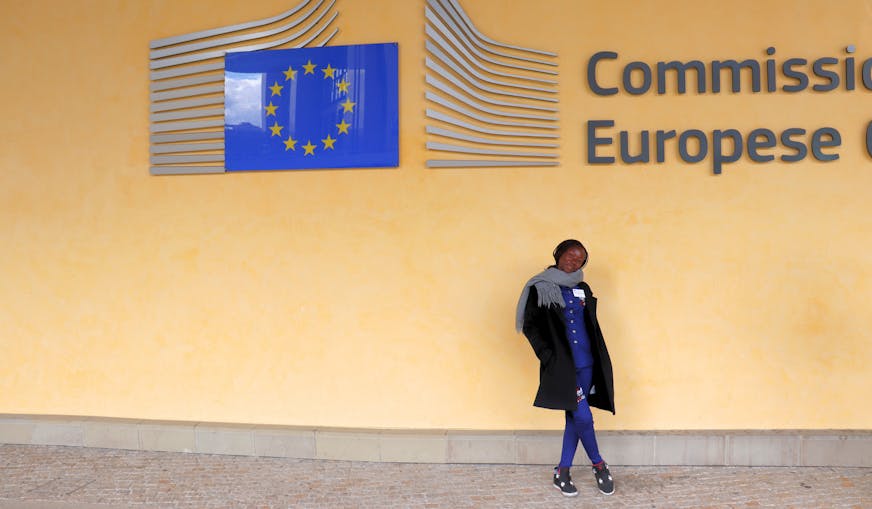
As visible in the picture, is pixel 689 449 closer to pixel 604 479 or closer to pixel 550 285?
pixel 604 479

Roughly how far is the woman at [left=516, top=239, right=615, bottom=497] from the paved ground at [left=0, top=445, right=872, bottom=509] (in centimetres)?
31

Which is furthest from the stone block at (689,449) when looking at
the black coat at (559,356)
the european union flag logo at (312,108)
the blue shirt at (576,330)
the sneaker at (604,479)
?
the european union flag logo at (312,108)

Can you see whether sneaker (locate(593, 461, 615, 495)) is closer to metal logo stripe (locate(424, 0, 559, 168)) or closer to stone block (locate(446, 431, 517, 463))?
stone block (locate(446, 431, 517, 463))

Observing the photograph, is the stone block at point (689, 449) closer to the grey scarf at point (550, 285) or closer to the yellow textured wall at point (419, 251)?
the yellow textured wall at point (419, 251)

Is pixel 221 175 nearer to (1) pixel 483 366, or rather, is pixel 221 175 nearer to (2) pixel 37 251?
(2) pixel 37 251

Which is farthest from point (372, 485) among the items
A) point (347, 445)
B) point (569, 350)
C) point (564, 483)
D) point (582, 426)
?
point (569, 350)

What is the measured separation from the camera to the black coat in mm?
3371

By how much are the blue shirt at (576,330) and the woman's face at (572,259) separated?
130mm

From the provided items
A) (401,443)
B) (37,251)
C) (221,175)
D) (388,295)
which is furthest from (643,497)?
(37,251)

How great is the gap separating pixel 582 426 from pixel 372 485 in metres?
1.36

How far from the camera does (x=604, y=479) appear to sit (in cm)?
355

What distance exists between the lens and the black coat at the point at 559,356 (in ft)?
11.1

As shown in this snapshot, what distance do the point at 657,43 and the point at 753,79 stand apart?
0.68 m

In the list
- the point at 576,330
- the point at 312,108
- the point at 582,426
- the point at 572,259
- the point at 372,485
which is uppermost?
the point at 312,108
